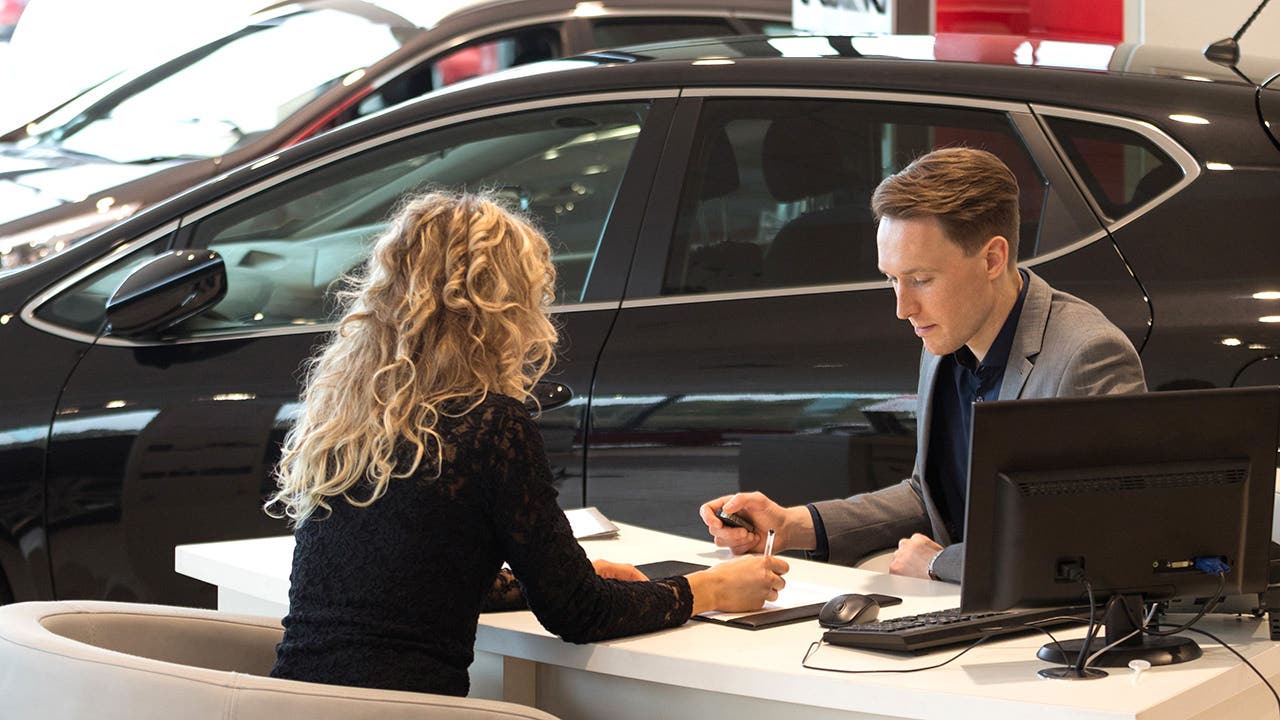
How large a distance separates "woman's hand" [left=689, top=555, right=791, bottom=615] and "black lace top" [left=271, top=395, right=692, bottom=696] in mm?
142

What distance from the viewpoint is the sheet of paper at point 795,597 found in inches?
88.7

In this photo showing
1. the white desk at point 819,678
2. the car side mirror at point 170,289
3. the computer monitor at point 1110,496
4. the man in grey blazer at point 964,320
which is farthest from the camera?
the car side mirror at point 170,289

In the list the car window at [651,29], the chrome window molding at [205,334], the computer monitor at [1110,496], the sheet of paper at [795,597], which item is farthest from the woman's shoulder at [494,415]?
the car window at [651,29]

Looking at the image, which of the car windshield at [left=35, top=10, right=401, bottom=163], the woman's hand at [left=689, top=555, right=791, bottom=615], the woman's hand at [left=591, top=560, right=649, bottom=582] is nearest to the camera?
the woman's hand at [left=689, top=555, right=791, bottom=615]

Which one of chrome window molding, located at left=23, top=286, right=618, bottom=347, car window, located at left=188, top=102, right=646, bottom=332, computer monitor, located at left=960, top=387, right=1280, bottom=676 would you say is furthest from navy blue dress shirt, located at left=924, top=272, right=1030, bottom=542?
chrome window molding, located at left=23, top=286, right=618, bottom=347

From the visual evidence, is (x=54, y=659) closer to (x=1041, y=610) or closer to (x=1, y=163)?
(x=1041, y=610)

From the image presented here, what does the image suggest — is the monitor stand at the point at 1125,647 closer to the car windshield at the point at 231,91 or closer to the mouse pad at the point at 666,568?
the mouse pad at the point at 666,568

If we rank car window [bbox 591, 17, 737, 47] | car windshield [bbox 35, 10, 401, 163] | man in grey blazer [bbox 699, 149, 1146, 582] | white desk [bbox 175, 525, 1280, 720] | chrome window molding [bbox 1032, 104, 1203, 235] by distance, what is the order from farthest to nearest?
1. car window [bbox 591, 17, 737, 47]
2. car windshield [bbox 35, 10, 401, 163]
3. chrome window molding [bbox 1032, 104, 1203, 235]
4. man in grey blazer [bbox 699, 149, 1146, 582]
5. white desk [bbox 175, 525, 1280, 720]

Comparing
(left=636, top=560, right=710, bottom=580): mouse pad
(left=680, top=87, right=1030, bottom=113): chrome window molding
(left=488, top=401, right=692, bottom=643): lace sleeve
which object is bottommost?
(left=636, top=560, right=710, bottom=580): mouse pad

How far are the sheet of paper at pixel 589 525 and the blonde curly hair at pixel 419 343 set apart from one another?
635 mm

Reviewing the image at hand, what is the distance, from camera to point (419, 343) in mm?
2133

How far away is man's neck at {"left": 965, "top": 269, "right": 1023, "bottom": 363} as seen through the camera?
2.60 metres

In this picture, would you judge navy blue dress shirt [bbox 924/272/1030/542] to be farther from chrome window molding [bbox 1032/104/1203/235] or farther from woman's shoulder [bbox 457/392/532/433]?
woman's shoulder [bbox 457/392/532/433]

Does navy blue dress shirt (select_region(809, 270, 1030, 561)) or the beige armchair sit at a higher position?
navy blue dress shirt (select_region(809, 270, 1030, 561))
